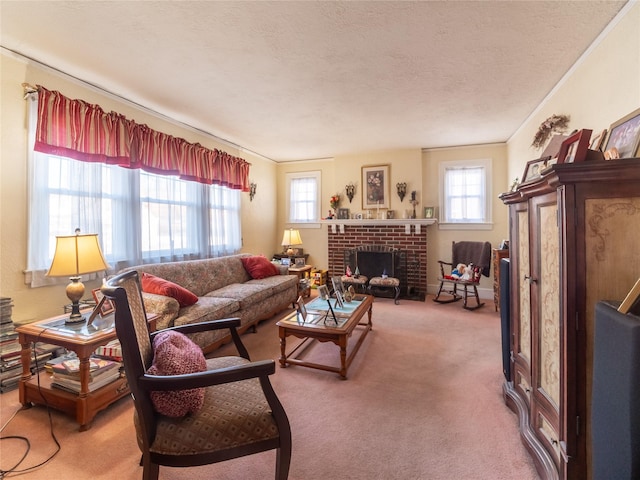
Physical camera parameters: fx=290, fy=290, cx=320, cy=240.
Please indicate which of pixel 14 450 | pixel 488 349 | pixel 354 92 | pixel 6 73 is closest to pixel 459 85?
pixel 354 92

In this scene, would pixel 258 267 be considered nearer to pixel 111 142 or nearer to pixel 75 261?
pixel 111 142

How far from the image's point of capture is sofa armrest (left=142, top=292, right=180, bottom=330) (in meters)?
2.31

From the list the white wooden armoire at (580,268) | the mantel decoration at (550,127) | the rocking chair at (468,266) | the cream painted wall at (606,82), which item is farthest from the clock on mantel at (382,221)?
the white wooden armoire at (580,268)

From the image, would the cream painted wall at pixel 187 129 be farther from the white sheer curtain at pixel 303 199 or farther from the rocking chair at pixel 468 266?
the white sheer curtain at pixel 303 199

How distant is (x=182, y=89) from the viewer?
2.84m

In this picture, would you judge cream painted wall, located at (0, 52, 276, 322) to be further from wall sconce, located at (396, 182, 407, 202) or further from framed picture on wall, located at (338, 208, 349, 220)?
wall sconce, located at (396, 182, 407, 202)

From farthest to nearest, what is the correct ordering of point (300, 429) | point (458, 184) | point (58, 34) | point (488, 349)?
point (458, 184)
point (488, 349)
point (58, 34)
point (300, 429)

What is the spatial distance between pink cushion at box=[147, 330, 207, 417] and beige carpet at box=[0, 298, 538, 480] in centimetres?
53

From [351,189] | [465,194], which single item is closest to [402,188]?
[351,189]

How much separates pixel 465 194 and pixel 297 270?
3118 millimetres

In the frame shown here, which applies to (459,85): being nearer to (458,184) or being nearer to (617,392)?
(458,184)

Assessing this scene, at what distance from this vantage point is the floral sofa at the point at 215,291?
2464mm

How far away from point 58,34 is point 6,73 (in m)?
0.60

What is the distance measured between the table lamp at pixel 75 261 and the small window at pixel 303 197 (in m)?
4.10
